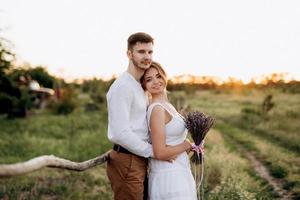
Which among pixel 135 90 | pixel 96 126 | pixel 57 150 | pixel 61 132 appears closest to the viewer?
pixel 135 90

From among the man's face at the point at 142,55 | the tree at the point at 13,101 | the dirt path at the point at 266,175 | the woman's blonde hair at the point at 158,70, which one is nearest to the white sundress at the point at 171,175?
the woman's blonde hair at the point at 158,70

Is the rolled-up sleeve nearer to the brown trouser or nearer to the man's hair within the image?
the brown trouser

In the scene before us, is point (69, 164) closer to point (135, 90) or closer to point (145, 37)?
point (135, 90)

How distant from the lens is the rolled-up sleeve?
3.85m

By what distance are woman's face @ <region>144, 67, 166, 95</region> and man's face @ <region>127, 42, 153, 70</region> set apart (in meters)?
0.07

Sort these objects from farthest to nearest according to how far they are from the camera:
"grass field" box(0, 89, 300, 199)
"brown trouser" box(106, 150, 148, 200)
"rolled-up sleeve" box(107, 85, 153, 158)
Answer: "grass field" box(0, 89, 300, 199) < "brown trouser" box(106, 150, 148, 200) < "rolled-up sleeve" box(107, 85, 153, 158)

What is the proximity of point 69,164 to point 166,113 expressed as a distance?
981mm

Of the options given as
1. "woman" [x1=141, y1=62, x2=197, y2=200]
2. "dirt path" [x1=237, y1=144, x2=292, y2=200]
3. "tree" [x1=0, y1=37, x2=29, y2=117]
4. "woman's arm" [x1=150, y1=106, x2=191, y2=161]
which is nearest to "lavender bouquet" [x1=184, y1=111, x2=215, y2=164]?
"woman" [x1=141, y1=62, x2=197, y2=200]

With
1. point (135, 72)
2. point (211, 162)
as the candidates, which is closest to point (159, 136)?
point (135, 72)

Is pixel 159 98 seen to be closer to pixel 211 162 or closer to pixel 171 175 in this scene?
pixel 171 175

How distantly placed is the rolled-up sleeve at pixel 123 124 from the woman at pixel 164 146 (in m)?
0.12

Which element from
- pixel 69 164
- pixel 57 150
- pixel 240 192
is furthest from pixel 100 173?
pixel 69 164

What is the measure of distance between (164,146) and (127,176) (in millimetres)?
414

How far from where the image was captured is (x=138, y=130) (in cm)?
399
